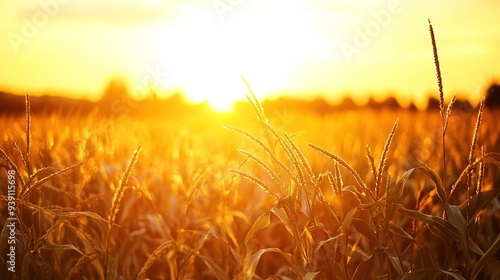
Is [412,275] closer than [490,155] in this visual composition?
Yes

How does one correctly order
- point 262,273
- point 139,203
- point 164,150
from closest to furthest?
point 262,273 < point 139,203 < point 164,150

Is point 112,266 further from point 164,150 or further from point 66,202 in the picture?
point 164,150

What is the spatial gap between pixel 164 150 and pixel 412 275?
217 inches

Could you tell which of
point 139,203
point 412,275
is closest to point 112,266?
point 412,275

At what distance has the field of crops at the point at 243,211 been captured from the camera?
1852mm

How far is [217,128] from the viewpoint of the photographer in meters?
12.5

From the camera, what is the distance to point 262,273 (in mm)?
4230

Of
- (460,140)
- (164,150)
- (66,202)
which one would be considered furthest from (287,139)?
(460,140)

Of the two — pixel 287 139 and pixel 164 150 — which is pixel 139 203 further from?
pixel 287 139

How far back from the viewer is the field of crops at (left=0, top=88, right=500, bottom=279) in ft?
6.07

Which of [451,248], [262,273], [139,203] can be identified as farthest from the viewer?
[139,203]

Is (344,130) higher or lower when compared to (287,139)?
lower

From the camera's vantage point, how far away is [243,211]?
169 inches

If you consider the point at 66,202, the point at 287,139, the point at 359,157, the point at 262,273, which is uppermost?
the point at 287,139
